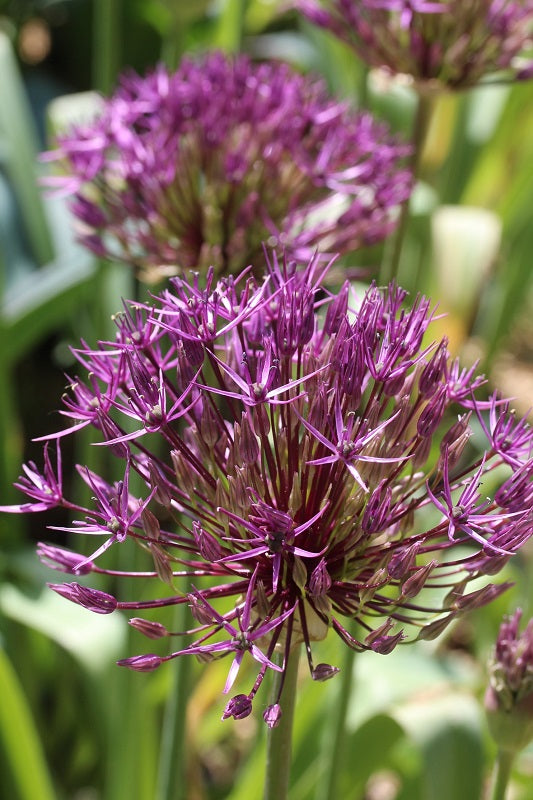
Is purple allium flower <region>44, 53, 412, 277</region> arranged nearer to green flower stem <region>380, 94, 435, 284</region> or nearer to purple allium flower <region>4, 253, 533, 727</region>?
green flower stem <region>380, 94, 435, 284</region>

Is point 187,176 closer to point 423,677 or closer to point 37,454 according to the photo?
point 423,677

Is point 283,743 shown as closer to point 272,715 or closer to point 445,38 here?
point 272,715

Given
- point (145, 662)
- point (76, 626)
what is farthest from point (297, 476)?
point (76, 626)

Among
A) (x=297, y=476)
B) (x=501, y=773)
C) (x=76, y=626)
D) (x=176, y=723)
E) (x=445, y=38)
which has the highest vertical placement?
(x=445, y=38)

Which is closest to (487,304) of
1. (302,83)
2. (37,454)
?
(37,454)

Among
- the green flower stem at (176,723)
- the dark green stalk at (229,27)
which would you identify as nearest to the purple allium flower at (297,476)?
the green flower stem at (176,723)

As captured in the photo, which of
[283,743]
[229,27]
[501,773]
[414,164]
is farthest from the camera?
[229,27]

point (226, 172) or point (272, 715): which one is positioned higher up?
point (226, 172)

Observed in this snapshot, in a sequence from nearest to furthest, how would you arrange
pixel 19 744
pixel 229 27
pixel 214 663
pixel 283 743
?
pixel 283 743
pixel 19 744
pixel 214 663
pixel 229 27
